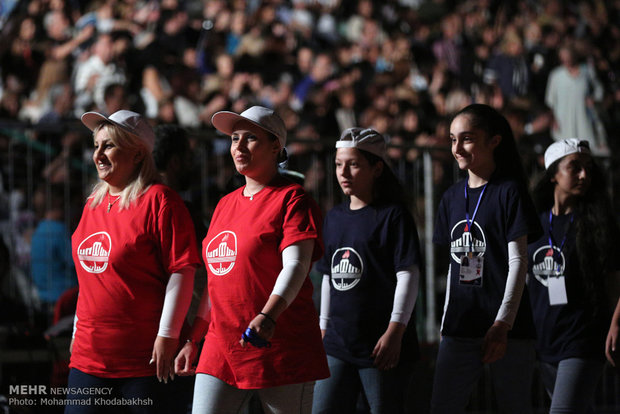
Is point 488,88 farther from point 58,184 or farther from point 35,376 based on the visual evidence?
point 35,376

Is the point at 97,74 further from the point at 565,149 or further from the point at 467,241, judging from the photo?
the point at 467,241

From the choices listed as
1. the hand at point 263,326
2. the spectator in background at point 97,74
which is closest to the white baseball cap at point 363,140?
the hand at point 263,326

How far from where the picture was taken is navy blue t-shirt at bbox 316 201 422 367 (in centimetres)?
443

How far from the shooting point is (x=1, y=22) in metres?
11.4

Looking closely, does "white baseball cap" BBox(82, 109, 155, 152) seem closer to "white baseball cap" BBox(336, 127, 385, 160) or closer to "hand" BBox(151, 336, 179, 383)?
"hand" BBox(151, 336, 179, 383)

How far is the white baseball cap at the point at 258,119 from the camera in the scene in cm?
379

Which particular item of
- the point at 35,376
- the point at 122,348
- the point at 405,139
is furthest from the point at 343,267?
the point at 405,139

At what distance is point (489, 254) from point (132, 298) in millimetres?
1627

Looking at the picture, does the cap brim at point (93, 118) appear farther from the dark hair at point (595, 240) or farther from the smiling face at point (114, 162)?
the dark hair at point (595, 240)

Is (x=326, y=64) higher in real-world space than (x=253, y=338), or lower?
higher

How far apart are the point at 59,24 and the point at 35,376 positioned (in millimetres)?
7074

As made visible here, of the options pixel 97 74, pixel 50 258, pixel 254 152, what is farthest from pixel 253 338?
pixel 97 74

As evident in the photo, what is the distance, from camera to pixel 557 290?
4.90m

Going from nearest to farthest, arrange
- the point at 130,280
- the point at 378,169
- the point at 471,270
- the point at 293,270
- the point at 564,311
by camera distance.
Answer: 1. the point at 293,270
2. the point at 130,280
3. the point at 471,270
4. the point at 378,169
5. the point at 564,311
